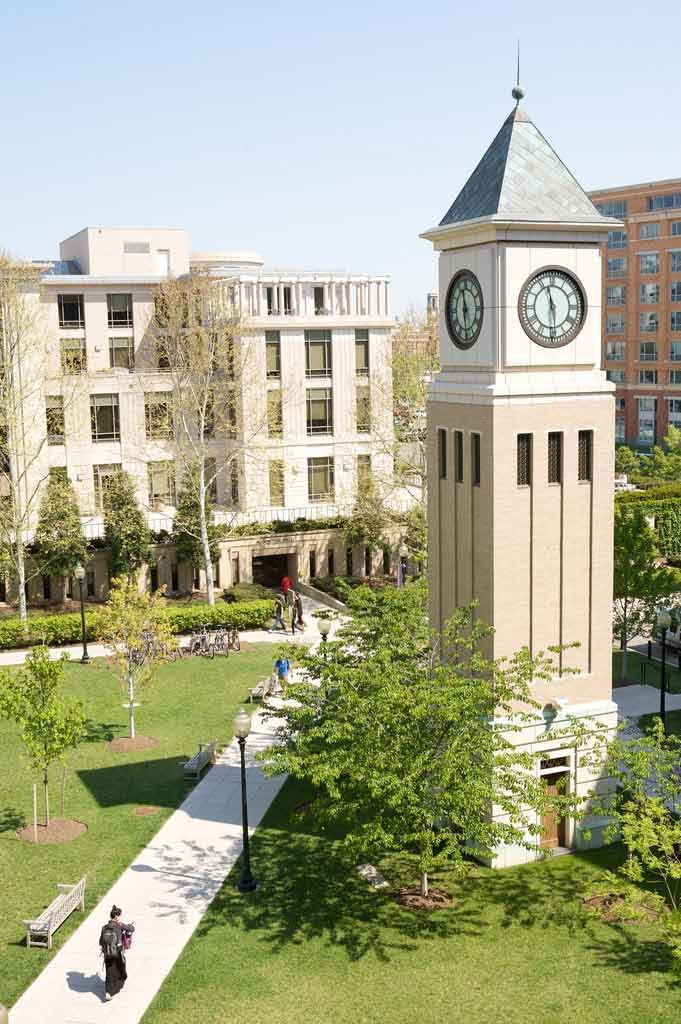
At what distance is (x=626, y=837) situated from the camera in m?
18.3

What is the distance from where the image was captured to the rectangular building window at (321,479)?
177 ft

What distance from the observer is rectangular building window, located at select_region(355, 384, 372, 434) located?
54031mm

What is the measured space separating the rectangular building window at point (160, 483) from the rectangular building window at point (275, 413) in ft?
16.3

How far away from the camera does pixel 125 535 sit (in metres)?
46.8

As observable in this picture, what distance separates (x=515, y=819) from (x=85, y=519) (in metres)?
33.0

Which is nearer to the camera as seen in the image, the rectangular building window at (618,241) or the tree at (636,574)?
the tree at (636,574)

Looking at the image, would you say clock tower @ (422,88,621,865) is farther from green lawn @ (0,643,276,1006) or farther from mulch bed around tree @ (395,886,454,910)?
green lawn @ (0,643,276,1006)

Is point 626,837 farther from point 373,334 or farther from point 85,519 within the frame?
point 373,334

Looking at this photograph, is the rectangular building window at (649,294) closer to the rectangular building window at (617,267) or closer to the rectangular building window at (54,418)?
the rectangular building window at (617,267)

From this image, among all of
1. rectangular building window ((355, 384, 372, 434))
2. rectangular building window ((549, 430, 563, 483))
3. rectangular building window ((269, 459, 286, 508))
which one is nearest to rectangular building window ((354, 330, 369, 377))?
rectangular building window ((355, 384, 372, 434))

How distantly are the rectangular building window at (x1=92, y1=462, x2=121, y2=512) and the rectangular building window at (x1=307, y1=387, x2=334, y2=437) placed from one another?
375 inches

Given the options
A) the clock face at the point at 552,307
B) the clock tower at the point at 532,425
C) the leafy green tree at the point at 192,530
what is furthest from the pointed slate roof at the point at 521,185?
the leafy green tree at the point at 192,530

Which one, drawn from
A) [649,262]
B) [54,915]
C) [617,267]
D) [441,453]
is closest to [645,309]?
[649,262]

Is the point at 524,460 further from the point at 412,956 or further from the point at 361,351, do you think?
the point at 361,351
